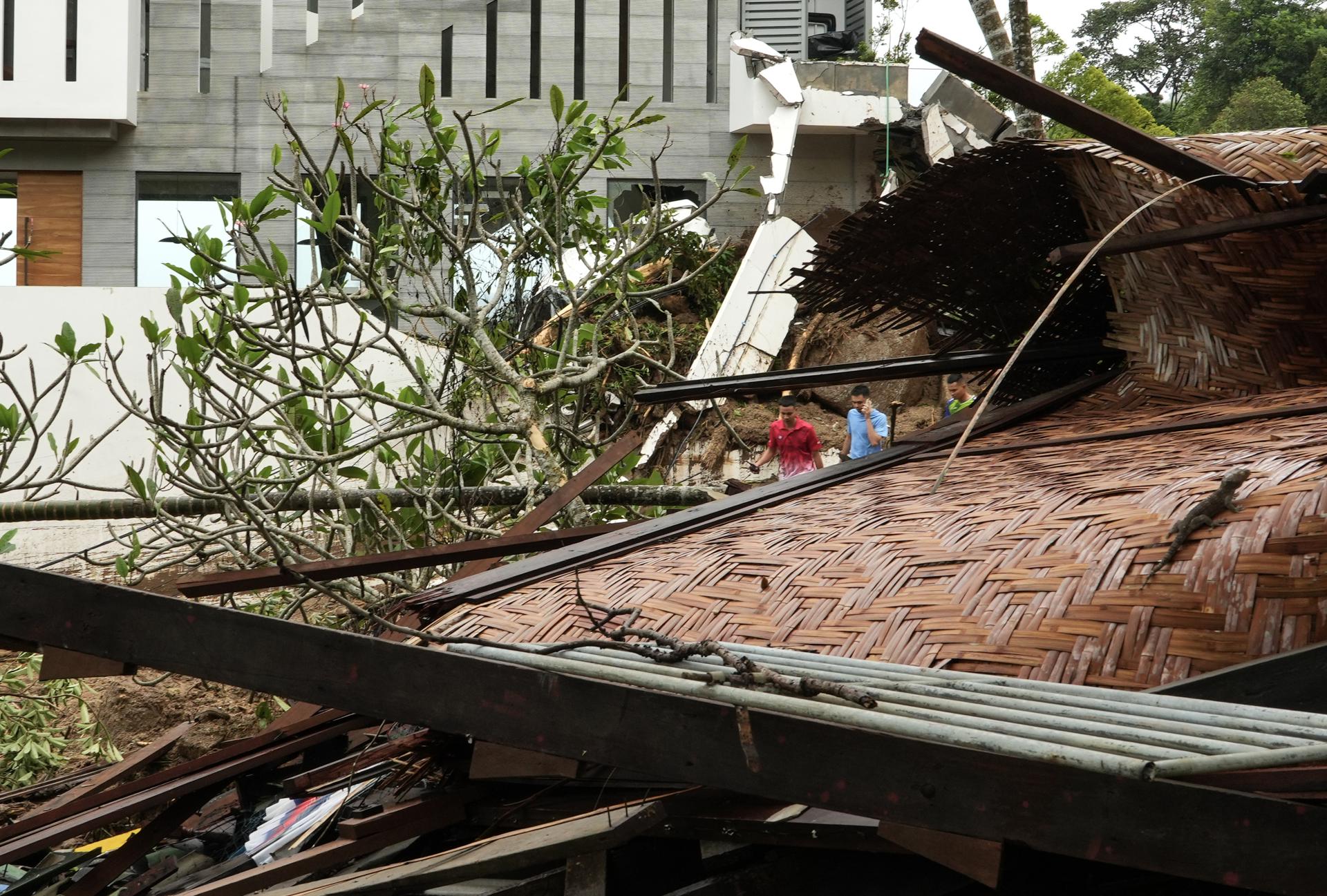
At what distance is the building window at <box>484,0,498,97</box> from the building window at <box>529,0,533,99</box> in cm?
39

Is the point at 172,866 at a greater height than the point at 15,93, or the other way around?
the point at 15,93

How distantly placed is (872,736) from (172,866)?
2.20 meters

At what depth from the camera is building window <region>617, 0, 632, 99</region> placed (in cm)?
1352

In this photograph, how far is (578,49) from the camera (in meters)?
13.4

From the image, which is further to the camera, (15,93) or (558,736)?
(15,93)

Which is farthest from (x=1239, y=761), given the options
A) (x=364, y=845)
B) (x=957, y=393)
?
(x=957, y=393)

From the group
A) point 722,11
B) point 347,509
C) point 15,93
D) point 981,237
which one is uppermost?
point 722,11

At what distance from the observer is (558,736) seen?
1.54m

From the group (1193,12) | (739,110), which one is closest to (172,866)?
(739,110)

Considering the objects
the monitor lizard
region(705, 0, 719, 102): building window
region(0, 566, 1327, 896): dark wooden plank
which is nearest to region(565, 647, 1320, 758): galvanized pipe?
region(0, 566, 1327, 896): dark wooden plank

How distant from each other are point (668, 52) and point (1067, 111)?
38.8 ft

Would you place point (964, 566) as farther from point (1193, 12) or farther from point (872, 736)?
point (1193, 12)

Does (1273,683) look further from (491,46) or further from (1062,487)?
(491,46)

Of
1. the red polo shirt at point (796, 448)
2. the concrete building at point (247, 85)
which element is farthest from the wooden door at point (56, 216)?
the red polo shirt at point (796, 448)
